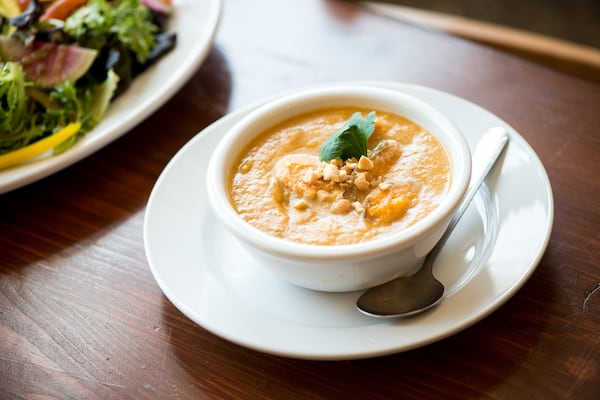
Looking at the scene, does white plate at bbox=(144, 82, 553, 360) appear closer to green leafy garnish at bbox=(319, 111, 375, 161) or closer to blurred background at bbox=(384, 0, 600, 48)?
green leafy garnish at bbox=(319, 111, 375, 161)

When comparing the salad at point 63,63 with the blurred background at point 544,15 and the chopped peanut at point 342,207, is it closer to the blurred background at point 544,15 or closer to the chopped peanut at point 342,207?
the chopped peanut at point 342,207

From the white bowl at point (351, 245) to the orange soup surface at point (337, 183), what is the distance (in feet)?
0.10

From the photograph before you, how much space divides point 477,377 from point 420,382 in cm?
11

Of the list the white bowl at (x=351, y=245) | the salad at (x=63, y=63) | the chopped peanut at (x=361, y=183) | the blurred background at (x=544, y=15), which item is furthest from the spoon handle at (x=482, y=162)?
the blurred background at (x=544, y=15)

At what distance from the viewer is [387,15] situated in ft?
8.43

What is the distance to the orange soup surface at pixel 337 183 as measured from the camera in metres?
1.39

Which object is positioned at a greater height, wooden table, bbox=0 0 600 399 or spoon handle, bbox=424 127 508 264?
spoon handle, bbox=424 127 508 264

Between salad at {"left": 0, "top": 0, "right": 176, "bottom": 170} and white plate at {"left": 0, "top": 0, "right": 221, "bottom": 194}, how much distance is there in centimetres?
4

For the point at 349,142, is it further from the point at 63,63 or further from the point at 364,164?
the point at 63,63

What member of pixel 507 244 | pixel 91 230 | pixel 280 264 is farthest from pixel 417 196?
pixel 91 230

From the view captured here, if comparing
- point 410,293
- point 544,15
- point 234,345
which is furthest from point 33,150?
point 544,15

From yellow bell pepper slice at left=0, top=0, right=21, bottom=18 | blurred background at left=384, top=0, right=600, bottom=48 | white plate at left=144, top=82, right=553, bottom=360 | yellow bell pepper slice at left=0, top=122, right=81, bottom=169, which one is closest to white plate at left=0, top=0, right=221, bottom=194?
yellow bell pepper slice at left=0, top=122, right=81, bottom=169

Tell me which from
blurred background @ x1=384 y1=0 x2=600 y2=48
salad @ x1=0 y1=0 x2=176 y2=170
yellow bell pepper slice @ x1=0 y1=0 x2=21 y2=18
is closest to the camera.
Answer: salad @ x1=0 y1=0 x2=176 y2=170

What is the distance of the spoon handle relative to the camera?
1.53 meters
